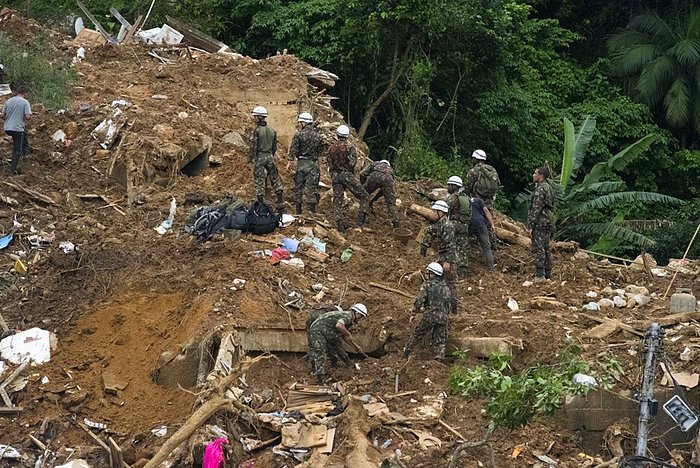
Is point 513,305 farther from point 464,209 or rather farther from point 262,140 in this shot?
point 262,140

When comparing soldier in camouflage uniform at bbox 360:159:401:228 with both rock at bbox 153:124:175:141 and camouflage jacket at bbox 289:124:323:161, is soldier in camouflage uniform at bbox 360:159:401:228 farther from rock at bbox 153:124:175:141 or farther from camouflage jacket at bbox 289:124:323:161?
rock at bbox 153:124:175:141

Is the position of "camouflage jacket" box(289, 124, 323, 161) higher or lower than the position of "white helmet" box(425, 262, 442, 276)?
lower

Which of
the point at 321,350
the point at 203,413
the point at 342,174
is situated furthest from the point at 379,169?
the point at 203,413

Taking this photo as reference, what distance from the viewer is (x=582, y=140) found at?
21.6m

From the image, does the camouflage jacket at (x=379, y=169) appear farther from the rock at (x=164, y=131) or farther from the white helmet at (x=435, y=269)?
the rock at (x=164, y=131)

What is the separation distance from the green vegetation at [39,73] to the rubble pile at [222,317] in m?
0.42

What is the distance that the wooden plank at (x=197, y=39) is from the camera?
870 inches

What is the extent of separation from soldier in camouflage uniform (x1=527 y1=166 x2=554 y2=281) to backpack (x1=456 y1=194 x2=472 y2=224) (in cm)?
94

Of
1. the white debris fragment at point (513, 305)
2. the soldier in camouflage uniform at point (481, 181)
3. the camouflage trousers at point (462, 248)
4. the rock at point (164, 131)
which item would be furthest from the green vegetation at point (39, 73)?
the white debris fragment at point (513, 305)

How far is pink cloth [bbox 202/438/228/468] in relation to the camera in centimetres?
1000

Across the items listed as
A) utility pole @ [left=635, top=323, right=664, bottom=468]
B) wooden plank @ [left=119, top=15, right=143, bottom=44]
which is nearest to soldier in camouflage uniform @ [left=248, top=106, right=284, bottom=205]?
utility pole @ [left=635, top=323, right=664, bottom=468]

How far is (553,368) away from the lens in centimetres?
1116

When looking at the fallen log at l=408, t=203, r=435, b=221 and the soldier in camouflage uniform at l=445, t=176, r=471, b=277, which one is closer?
the soldier in camouflage uniform at l=445, t=176, r=471, b=277

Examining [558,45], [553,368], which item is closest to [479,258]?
[553,368]
